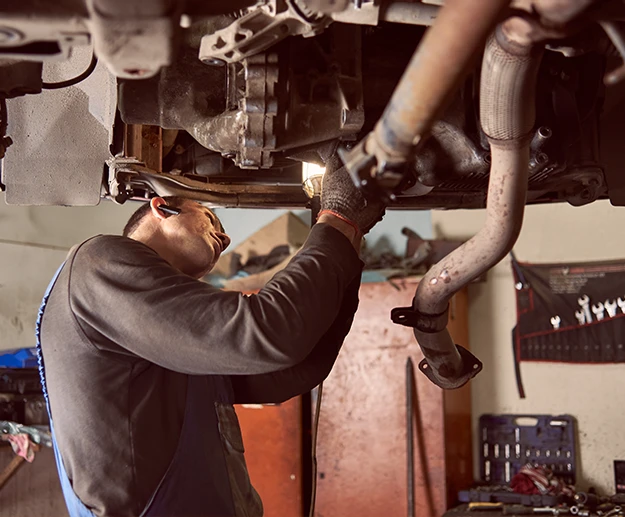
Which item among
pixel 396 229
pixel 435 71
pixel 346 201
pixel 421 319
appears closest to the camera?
pixel 435 71

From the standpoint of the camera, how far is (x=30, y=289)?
14.1 ft

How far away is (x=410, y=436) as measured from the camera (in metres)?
3.38

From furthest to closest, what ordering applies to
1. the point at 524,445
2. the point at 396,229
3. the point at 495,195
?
the point at 396,229 < the point at 524,445 < the point at 495,195

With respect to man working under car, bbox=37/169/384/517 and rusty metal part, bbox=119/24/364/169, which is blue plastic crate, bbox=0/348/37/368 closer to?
man working under car, bbox=37/169/384/517

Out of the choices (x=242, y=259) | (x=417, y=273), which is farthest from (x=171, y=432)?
(x=242, y=259)

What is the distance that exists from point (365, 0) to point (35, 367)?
2.85m

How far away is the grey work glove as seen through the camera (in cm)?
118

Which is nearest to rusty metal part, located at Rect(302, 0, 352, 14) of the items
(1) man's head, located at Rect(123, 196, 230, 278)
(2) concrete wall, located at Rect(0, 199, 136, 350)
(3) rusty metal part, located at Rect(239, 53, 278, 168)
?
(3) rusty metal part, located at Rect(239, 53, 278, 168)

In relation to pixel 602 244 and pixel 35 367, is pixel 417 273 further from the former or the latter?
pixel 35 367

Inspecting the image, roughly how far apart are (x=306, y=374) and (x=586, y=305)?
268 centimetres

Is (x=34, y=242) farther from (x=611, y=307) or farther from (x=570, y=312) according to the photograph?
(x=611, y=307)

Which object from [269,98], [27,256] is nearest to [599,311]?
[269,98]

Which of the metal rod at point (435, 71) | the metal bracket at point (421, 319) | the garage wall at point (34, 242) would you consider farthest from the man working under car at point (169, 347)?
the garage wall at point (34, 242)

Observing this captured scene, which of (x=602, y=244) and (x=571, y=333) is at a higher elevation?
(x=602, y=244)
